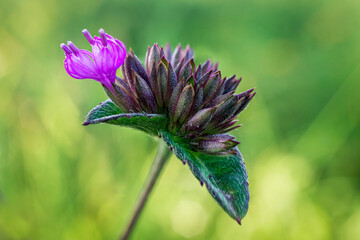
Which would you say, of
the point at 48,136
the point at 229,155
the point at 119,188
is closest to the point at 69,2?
the point at 48,136

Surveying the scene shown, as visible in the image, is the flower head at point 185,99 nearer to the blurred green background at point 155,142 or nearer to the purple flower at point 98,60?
the purple flower at point 98,60

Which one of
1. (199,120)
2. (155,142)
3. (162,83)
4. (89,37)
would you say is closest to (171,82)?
(162,83)

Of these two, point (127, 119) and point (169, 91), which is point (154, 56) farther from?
point (127, 119)

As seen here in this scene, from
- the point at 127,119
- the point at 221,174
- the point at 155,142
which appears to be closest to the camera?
the point at 127,119

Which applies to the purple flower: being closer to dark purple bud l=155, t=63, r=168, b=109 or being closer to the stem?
dark purple bud l=155, t=63, r=168, b=109

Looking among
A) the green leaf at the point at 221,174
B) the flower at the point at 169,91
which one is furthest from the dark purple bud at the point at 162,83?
the green leaf at the point at 221,174

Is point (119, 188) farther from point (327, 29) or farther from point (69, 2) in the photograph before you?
point (327, 29)

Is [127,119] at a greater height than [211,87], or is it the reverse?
[211,87]
